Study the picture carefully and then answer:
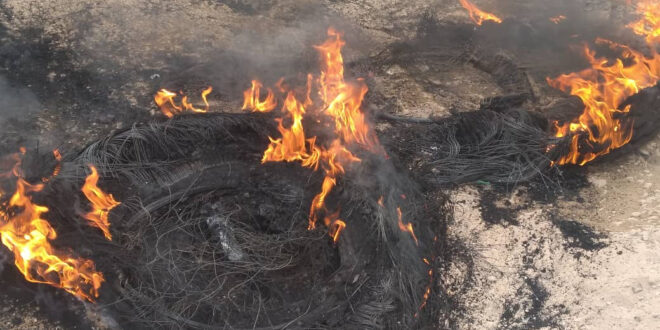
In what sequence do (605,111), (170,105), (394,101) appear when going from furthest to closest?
(394,101)
(170,105)
(605,111)

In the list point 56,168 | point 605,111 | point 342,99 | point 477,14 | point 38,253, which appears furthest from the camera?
point 477,14

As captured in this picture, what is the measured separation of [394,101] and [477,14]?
274cm

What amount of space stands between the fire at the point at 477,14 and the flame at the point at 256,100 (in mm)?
3742

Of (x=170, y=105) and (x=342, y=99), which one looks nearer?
(x=342, y=99)

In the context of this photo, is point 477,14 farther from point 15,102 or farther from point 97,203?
point 15,102

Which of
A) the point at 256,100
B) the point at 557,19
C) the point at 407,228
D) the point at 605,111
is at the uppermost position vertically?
the point at 605,111

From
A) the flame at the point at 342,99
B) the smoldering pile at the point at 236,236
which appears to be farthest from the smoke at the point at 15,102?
the flame at the point at 342,99

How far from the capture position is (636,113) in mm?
6215

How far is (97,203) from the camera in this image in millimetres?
5035

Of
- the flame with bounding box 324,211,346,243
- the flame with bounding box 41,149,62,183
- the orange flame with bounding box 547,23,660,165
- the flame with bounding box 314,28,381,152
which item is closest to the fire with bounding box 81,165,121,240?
the flame with bounding box 41,149,62,183

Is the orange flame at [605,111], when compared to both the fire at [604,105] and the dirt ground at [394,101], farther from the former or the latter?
the dirt ground at [394,101]

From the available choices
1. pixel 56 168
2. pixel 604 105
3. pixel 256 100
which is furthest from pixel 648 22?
pixel 56 168

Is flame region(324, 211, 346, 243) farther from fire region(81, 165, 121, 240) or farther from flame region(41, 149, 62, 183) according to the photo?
flame region(41, 149, 62, 183)

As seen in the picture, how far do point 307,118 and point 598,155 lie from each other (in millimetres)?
3489
